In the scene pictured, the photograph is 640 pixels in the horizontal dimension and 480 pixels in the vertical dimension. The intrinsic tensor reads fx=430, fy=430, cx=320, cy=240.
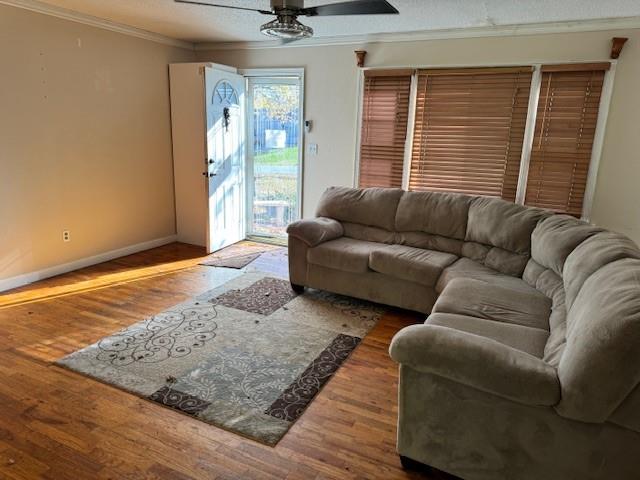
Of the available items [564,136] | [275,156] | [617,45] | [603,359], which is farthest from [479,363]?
[275,156]

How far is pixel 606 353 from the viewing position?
4.69 ft

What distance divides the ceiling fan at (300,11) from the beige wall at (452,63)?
184 cm

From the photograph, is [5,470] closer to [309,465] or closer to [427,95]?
[309,465]

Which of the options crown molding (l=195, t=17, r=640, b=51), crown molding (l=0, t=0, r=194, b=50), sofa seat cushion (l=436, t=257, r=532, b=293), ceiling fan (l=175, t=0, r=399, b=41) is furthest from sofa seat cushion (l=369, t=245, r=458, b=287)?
crown molding (l=0, t=0, r=194, b=50)

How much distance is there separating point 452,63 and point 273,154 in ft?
7.73

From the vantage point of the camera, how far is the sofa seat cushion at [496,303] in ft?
7.88

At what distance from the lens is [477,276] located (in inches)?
123

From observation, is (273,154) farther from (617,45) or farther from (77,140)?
(617,45)

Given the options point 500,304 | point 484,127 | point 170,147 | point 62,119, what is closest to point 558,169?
point 484,127

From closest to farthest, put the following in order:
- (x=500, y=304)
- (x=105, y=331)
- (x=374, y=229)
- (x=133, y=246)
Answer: (x=500, y=304) < (x=105, y=331) < (x=374, y=229) < (x=133, y=246)

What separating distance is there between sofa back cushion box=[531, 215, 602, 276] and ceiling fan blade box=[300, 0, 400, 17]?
1.71 metres

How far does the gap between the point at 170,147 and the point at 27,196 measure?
5.85 feet

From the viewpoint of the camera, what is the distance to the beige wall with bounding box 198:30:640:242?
12.1ft

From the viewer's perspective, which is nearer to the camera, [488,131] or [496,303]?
[496,303]
